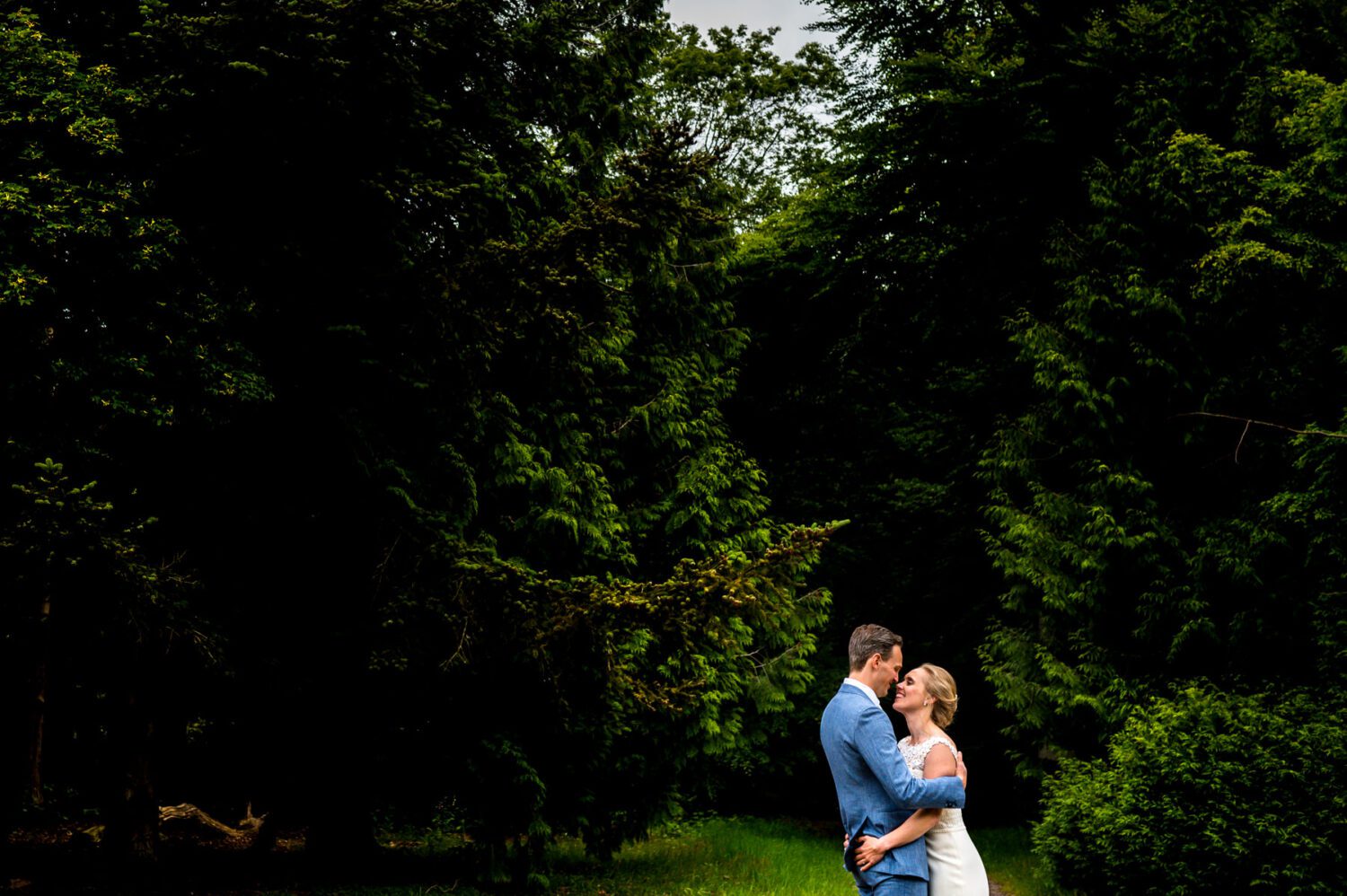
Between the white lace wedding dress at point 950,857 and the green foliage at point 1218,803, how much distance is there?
16.7ft

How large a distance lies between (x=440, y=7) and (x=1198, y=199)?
9192mm

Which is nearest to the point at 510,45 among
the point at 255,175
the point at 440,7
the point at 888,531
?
the point at 440,7

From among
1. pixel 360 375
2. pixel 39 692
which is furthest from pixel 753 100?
pixel 39 692

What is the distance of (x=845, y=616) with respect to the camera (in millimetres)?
21594

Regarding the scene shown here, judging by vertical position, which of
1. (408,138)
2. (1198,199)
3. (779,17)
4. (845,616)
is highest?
(779,17)

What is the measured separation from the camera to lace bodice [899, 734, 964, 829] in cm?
433

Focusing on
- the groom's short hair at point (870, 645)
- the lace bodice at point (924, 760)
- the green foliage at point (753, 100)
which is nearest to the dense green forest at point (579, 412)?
the lace bodice at point (924, 760)

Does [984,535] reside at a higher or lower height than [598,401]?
lower

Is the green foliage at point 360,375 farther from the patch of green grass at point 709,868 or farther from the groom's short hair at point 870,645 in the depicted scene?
the groom's short hair at point 870,645

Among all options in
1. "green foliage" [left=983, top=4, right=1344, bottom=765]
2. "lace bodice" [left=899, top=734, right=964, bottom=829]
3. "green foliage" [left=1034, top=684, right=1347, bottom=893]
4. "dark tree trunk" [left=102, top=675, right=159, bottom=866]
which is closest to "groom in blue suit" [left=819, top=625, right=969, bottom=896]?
"lace bodice" [left=899, top=734, right=964, bottom=829]

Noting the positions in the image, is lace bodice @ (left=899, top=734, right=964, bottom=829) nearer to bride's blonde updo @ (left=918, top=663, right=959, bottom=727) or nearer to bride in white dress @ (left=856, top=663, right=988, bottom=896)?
bride in white dress @ (left=856, top=663, right=988, bottom=896)

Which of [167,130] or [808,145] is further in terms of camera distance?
[808,145]

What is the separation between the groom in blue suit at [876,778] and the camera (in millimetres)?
3969

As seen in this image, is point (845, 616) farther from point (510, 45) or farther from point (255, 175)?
point (255, 175)
